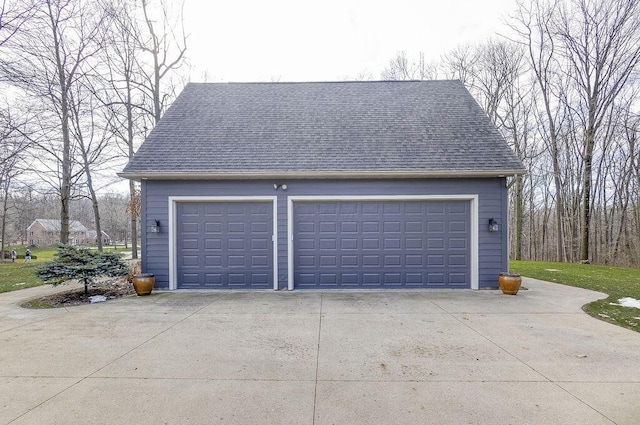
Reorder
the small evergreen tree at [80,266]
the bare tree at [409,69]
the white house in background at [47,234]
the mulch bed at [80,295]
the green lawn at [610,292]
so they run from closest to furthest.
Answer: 1. the green lawn at [610,292]
2. the mulch bed at [80,295]
3. the small evergreen tree at [80,266]
4. the bare tree at [409,69]
5. the white house in background at [47,234]

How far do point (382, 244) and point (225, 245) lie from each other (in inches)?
153

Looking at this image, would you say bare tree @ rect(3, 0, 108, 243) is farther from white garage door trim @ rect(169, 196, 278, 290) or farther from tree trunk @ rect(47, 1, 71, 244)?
white garage door trim @ rect(169, 196, 278, 290)

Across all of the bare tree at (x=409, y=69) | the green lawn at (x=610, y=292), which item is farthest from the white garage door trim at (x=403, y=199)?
the bare tree at (x=409, y=69)

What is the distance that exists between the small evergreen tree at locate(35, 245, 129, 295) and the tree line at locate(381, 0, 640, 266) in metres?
17.3

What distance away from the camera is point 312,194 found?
7.64 metres

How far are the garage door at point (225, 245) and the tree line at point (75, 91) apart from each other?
27.0 ft

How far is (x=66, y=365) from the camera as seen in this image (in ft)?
11.5

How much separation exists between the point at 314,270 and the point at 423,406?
5.11 metres

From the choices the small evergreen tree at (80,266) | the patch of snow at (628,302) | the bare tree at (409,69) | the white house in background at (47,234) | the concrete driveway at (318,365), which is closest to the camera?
the concrete driveway at (318,365)

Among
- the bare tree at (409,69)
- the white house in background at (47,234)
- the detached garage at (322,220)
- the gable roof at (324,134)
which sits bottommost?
the white house in background at (47,234)

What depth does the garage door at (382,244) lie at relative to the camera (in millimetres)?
7625

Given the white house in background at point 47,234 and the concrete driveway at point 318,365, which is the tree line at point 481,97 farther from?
the white house in background at point 47,234

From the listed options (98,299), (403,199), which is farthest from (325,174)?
(98,299)

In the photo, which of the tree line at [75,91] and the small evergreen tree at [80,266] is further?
the tree line at [75,91]
